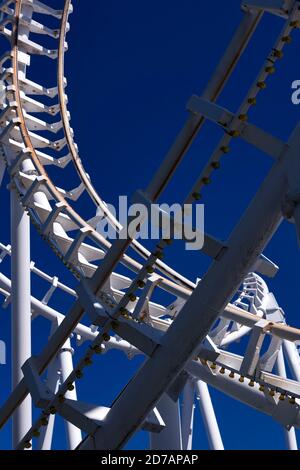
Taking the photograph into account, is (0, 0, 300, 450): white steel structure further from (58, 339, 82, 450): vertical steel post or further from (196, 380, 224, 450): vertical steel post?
(196, 380, 224, 450): vertical steel post

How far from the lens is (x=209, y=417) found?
11797mm

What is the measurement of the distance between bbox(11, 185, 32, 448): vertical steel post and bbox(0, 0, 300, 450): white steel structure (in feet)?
0.04

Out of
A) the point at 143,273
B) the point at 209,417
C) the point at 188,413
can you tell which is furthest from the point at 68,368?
the point at 143,273

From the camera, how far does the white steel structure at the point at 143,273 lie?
4.80m

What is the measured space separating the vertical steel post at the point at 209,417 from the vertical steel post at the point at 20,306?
13.2ft

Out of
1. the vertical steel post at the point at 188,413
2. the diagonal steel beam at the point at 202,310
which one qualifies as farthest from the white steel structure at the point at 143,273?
the vertical steel post at the point at 188,413

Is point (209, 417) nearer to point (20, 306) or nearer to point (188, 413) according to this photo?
point (188, 413)

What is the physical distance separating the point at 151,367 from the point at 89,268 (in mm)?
2163

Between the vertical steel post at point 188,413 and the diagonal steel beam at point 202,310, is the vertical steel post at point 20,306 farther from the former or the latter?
the vertical steel post at point 188,413

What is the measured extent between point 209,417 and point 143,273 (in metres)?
7.02

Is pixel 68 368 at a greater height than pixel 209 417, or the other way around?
pixel 68 368

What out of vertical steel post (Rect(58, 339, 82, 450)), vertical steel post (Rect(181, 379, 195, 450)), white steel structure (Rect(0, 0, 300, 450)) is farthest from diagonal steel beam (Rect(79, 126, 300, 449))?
vertical steel post (Rect(181, 379, 195, 450))
